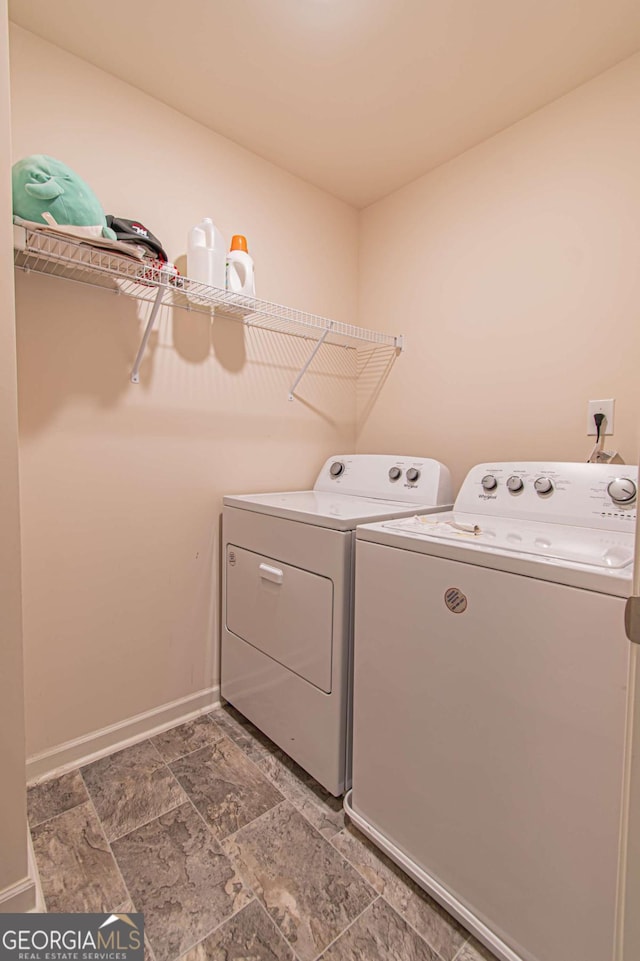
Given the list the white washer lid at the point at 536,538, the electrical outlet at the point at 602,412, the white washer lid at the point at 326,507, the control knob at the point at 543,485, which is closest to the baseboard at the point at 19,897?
the white washer lid at the point at 326,507

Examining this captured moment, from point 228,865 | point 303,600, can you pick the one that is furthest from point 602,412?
point 228,865

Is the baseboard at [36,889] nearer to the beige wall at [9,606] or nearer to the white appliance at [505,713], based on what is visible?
the beige wall at [9,606]

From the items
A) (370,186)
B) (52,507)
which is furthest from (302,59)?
(52,507)

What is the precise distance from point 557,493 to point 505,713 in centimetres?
71

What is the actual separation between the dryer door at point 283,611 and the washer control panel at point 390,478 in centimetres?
57

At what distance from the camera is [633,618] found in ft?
1.91

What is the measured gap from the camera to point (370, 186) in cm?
209

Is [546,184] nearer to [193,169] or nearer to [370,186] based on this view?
[370,186]

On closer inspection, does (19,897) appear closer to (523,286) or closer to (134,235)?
(134,235)

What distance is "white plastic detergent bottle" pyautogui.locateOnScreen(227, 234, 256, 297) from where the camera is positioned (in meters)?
1.62

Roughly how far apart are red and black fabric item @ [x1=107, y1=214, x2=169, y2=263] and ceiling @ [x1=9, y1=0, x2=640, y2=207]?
22.1 inches

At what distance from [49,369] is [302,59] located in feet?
4.31

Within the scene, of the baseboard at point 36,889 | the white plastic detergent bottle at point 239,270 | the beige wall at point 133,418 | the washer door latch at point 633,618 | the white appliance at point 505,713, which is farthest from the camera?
the white plastic detergent bottle at point 239,270

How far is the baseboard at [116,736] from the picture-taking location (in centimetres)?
142
